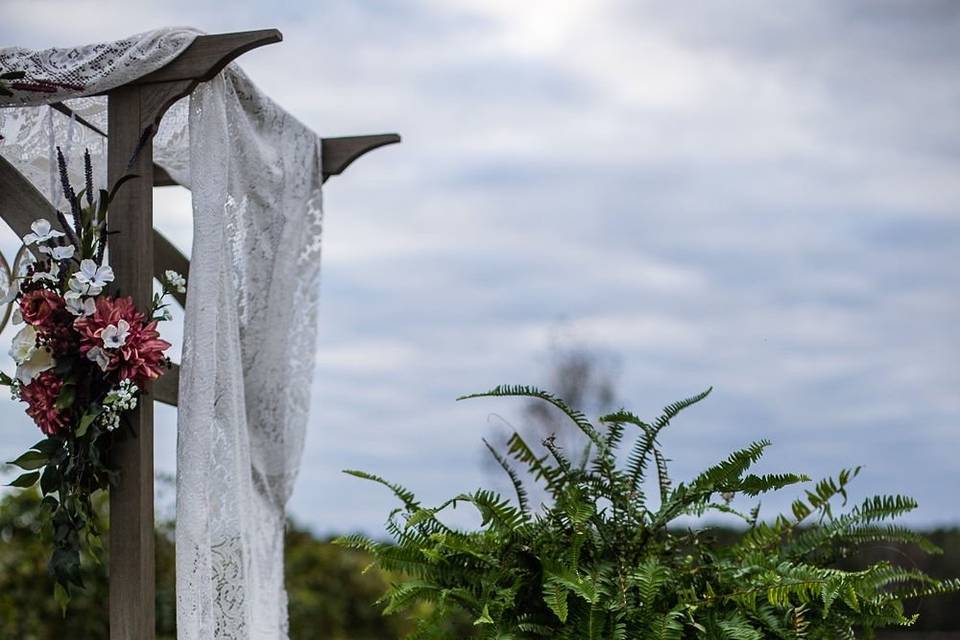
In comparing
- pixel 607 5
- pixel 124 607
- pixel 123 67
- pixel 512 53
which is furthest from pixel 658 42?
pixel 124 607

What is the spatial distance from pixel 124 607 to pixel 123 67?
3.78 ft

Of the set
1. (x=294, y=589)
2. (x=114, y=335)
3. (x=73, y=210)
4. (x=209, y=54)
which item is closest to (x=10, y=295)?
(x=73, y=210)

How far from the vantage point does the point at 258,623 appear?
2.80 m

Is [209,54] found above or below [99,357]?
above

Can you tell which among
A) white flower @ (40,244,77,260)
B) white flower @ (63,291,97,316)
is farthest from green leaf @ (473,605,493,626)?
white flower @ (40,244,77,260)

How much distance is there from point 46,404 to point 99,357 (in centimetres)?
15

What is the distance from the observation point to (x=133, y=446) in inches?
93.4

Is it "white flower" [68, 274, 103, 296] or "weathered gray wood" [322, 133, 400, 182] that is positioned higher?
"weathered gray wood" [322, 133, 400, 182]

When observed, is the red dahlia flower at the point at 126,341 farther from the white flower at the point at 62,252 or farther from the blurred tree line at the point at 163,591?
the blurred tree line at the point at 163,591

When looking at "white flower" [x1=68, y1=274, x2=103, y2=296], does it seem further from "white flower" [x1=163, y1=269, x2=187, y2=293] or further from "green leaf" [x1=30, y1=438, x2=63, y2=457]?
"green leaf" [x1=30, y1=438, x2=63, y2=457]

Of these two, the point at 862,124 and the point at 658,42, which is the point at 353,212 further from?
the point at 862,124

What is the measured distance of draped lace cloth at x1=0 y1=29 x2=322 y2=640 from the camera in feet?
7.88

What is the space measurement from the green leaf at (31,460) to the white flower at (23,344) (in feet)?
0.64

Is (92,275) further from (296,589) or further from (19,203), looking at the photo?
(296,589)
